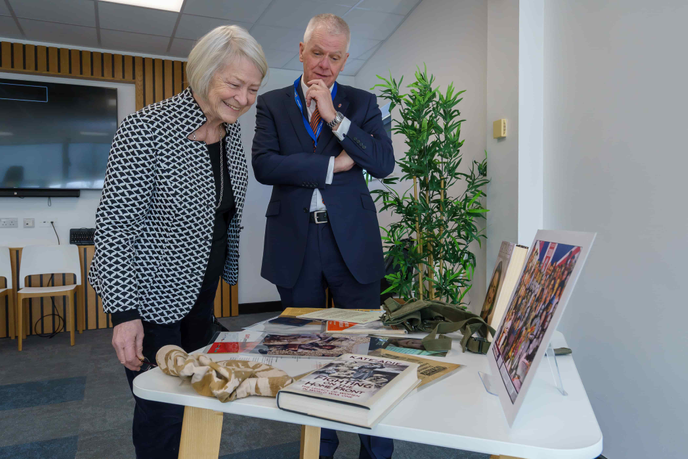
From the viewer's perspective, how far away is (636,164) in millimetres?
1802

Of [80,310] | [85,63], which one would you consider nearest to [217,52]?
[80,310]

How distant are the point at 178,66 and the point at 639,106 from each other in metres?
4.58

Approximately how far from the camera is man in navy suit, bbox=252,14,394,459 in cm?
147

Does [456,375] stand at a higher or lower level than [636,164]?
lower

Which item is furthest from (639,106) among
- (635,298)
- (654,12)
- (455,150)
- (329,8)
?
(329,8)

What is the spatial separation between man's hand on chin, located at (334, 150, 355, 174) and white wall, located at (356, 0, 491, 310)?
1624 mm

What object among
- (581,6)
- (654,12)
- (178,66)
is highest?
(178,66)

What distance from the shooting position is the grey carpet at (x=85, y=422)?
80.4 inches

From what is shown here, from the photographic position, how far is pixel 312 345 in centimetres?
95

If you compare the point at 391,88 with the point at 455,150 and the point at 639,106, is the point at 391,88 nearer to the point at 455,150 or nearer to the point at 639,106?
the point at 455,150

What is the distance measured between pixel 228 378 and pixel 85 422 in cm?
220

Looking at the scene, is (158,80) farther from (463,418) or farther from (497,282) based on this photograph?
(463,418)

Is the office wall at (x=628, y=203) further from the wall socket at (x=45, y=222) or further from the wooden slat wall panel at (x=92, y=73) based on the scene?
the wall socket at (x=45, y=222)

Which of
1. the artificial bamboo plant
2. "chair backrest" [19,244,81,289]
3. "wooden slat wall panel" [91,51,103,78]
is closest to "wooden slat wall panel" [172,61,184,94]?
"wooden slat wall panel" [91,51,103,78]
